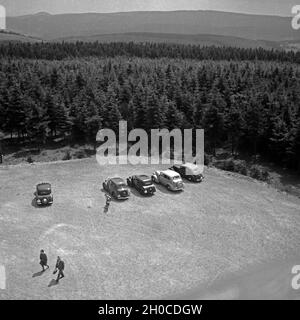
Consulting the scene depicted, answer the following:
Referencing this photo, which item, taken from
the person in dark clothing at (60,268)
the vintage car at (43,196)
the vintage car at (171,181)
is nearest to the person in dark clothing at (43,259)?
the person in dark clothing at (60,268)

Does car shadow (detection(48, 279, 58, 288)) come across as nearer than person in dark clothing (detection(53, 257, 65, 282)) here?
Yes

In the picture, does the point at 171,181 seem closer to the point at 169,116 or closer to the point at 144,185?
the point at 144,185

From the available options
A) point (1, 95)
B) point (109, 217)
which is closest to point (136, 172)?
point (109, 217)

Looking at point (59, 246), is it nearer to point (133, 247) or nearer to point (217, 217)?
point (133, 247)

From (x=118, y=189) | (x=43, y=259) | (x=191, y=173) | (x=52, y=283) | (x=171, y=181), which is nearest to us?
(x=52, y=283)

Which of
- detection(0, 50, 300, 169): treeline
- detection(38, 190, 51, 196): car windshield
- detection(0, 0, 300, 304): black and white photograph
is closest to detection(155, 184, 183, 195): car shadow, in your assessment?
detection(0, 0, 300, 304): black and white photograph

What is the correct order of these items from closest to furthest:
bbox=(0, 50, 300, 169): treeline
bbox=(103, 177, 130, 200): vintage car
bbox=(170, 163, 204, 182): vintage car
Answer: bbox=(103, 177, 130, 200): vintage car < bbox=(170, 163, 204, 182): vintage car < bbox=(0, 50, 300, 169): treeline

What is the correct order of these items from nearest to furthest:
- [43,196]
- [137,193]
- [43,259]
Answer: [43,259], [43,196], [137,193]

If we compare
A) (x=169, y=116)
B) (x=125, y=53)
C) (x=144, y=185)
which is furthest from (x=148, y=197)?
(x=125, y=53)

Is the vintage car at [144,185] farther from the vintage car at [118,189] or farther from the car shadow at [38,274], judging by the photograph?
the car shadow at [38,274]

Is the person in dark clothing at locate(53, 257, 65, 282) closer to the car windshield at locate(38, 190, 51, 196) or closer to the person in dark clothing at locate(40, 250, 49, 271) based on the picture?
the person in dark clothing at locate(40, 250, 49, 271)
